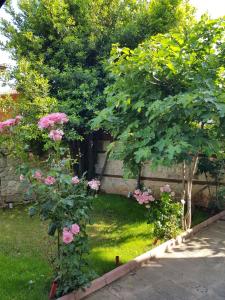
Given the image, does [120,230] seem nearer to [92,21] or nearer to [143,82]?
[143,82]

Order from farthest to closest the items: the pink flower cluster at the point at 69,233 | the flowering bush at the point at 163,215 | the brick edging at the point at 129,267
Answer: the flowering bush at the point at 163,215
the brick edging at the point at 129,267
the pink flower cluster at the point at 69,233

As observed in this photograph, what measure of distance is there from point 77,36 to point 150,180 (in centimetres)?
421

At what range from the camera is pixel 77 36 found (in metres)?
7.39

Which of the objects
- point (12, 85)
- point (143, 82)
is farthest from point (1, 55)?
point (143, 82)

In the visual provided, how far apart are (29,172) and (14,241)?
94.2 inches

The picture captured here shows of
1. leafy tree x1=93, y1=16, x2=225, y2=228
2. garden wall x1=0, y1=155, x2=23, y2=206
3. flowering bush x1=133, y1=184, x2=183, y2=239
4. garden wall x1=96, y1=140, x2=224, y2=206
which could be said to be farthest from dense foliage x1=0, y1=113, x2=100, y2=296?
garden wall x1=0, y1=155, x2=23, y2=206

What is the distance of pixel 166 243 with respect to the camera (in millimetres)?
5059

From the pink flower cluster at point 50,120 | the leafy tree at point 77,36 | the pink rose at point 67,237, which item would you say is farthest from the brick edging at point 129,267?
the leafy tree at point 77,36

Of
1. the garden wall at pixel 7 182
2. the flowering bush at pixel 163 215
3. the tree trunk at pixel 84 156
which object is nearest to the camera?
the flowering bush at pixel 163 215

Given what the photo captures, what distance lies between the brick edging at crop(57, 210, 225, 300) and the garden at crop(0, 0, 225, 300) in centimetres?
13

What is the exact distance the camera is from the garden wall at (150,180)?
7219 millimetres

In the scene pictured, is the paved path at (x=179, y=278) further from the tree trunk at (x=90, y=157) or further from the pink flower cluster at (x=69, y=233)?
the tree trunk at (x=90, y=157)

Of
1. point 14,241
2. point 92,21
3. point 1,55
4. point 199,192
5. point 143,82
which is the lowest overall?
point 14,241

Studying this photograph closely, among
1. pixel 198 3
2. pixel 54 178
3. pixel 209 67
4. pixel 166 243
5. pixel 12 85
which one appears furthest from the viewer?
pixel 198 3
